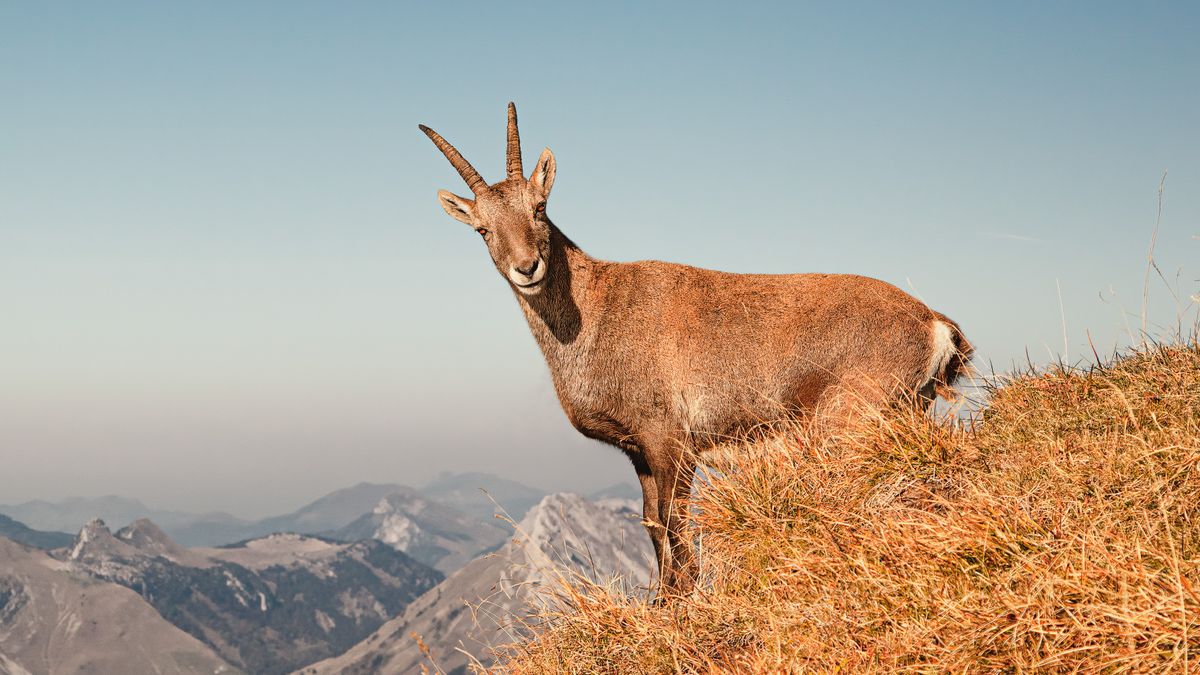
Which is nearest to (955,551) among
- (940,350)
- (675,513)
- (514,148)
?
(675,513)

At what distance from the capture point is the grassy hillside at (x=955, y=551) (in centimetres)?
504

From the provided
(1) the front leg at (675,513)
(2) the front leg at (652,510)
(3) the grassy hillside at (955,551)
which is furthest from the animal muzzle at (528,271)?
(3) the grassy hillside at (955,551)

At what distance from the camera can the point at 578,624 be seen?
805 cm

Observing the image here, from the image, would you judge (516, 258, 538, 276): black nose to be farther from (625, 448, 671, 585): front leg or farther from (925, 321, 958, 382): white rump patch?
(925, 321, 958, 382): white rump patch

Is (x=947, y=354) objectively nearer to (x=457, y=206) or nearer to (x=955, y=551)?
(x=955, y=551)

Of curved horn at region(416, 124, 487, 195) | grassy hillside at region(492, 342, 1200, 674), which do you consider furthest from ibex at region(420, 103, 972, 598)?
grassy hillside at region(492, 342, 1200, 674)

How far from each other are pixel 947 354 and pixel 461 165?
7.63m

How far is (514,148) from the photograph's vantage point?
13.3m

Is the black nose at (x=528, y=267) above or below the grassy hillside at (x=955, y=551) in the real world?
above

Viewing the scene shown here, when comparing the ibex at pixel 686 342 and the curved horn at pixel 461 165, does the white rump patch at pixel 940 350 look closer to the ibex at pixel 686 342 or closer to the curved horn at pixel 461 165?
the ibex at pixel 686 342

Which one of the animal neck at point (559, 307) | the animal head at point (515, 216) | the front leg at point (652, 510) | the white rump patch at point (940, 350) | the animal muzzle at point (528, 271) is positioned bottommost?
the front leg at point (652, 510)

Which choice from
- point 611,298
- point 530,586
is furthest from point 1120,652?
point 611,298

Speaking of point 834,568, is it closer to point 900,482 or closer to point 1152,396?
point 900,482

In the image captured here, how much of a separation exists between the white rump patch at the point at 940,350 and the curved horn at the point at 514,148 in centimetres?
643
